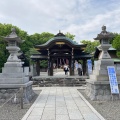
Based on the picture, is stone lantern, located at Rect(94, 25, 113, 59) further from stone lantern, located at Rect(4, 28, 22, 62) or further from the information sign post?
stone lantern, located at Rect(4, 28, 22, 62)

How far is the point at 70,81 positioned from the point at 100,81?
9.74 m

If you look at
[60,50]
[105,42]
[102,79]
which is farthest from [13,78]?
[60,50]

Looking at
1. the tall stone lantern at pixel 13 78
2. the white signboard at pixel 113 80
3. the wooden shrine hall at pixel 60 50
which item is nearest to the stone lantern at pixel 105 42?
the white signboard at pixel 113 80

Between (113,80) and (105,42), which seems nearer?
(113,80)

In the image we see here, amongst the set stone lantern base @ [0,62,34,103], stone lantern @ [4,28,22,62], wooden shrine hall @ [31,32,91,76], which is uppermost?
wooden shrine hall @ [31,32,91,76]

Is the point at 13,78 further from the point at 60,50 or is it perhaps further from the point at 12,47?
the point at 60,50

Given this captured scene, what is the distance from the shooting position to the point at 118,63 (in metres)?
26.3

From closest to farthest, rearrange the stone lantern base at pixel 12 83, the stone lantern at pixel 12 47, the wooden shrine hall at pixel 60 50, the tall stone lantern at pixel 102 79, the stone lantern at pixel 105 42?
the stone lantern base at pixel 12 83 → the tall stone lantern at pixel 102 79 → the stone lantern at pixel 12 47 → the stone lantern at pixel 105 42 → the wooden shrine hall at pixel 60 50

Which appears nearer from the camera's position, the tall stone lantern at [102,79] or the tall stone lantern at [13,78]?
the tall stone lantern at [13,78]

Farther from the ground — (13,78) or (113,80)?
(13,78)

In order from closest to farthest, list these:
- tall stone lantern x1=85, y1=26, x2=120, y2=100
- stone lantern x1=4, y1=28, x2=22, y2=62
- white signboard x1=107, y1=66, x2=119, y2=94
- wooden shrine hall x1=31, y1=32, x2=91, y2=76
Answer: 1. white signboard x1=107, y1=66, x2=119, y2=94
2. tall stone lantern x1=85, y1=26, x2=120, y2=100
3. stone lantern x1=4, y1=28, x2=22, y2=62
4. wooden shrine hall x1=31, y1=32, x2=91, y2=76

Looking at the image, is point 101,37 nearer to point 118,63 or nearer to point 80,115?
point 80,115

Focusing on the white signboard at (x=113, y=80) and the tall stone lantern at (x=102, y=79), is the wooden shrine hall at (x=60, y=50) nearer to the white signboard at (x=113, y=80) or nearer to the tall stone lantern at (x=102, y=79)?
the tall stone lantern at (x=102, y=79)

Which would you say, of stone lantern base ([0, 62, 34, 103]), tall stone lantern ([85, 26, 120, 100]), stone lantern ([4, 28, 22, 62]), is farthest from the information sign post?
stone lantern ([4, 28, 22, 62])
